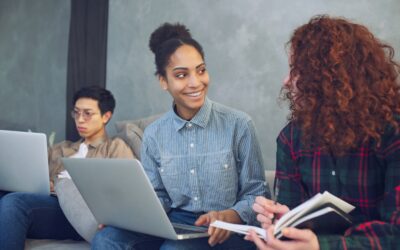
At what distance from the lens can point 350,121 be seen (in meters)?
1.38

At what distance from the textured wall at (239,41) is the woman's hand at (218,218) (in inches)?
48.0

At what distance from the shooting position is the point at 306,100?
142cm

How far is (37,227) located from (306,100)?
136cm

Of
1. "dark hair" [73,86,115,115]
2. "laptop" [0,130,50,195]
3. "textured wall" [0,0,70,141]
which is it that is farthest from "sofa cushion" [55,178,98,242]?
"textured wall" [0,0,70,141]

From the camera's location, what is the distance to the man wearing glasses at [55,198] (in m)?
2.18

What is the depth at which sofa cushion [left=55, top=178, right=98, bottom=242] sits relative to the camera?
211 cm

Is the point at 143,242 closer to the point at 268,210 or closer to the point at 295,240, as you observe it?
the point at 268,210

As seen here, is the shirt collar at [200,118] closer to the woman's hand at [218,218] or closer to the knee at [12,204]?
the woman's hand at [218,218]

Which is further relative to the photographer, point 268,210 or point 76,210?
point 76,210

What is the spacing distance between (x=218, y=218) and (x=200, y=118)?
1.35 feet

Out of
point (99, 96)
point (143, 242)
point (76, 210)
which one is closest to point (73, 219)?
point (76, 210)

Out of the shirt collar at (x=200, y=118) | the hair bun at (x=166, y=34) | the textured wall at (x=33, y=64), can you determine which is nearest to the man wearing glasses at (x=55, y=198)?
the hair bun at (x=166, y=34)

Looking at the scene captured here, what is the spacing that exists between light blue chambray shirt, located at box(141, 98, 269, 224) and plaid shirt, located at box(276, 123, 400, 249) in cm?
33

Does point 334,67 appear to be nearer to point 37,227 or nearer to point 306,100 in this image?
point 306,100
